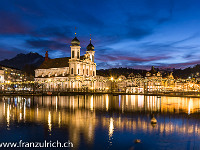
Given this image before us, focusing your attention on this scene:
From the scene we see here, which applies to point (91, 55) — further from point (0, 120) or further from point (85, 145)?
point (85, 145)

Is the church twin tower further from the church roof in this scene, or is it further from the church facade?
the church roof

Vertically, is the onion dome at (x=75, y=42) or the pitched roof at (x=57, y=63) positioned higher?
the onion dome at (x=75, y=42)

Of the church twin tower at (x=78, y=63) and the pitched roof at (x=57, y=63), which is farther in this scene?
the pitched roof at (x=57, y=63)

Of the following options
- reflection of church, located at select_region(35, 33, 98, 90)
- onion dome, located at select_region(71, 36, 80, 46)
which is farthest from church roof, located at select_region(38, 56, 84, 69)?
onion dome, located at select_region(71, 36, 80, 46)

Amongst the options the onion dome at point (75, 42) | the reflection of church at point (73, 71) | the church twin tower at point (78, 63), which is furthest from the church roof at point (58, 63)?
the onion dome at point (75, 42)

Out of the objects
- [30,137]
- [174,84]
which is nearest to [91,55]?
[174,84]

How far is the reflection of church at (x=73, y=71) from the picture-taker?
11300 centimetres

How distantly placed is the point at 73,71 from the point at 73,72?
49 cm

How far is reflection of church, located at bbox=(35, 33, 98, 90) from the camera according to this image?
113000 millimetres

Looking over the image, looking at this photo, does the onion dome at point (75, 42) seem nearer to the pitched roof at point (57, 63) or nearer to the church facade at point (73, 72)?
the church facade at point (73, 72)

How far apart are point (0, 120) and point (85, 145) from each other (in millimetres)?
15213

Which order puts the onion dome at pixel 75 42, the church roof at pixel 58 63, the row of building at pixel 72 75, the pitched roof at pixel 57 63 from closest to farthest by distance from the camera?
the row of building at pixel 72 75 → the onion dome at pixel 75 42 → the church roof at pixel 58 63 → the pitched roof at pixel 57 63

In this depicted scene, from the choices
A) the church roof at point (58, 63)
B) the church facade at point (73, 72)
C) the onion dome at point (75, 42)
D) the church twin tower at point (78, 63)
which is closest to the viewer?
the church facade at point (73, 72)

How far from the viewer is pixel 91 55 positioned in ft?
428
